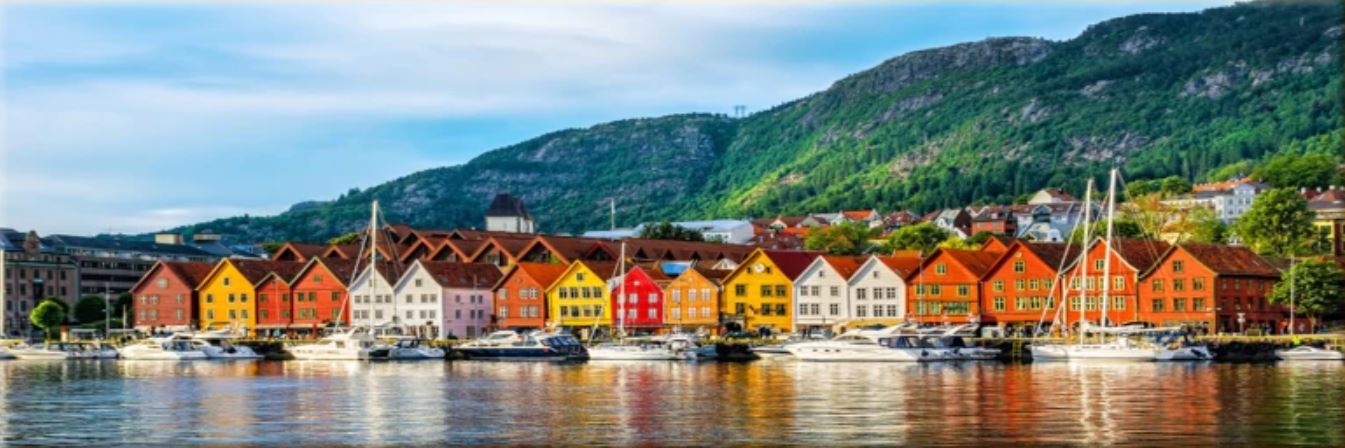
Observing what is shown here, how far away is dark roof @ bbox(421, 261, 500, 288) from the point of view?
5413 inches

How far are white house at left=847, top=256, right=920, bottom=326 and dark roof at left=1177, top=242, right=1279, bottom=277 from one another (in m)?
20.7

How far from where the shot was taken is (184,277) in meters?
149

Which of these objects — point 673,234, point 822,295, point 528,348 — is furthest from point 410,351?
point 673,234

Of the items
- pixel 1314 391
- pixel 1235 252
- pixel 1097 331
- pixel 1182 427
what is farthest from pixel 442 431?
pixel 1235 252

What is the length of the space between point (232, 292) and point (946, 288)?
61.0 metres

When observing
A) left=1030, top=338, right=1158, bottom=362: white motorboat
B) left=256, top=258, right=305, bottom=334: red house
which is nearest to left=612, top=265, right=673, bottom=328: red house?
left=256, top=258, right=305, bottom=334: red house

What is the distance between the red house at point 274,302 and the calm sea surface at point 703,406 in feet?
165

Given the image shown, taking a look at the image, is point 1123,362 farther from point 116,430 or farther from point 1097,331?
point 116,430

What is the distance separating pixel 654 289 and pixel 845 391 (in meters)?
63.8

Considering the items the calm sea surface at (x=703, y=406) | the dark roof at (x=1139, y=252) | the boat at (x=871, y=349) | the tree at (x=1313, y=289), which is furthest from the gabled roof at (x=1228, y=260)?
the boat at (x=871, y=349)

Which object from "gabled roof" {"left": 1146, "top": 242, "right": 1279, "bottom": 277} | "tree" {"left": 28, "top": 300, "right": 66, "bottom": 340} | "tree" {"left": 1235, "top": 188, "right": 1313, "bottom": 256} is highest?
"tree" {"left": 1235, "top": 188, "right": 1313, "bottom": 256}

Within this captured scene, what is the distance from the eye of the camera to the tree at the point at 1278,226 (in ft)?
481

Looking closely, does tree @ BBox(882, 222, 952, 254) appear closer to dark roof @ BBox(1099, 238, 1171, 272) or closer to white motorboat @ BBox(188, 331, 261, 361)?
dark roof @ BBox(1099, 238, 1171, 272)

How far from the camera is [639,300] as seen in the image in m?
132
